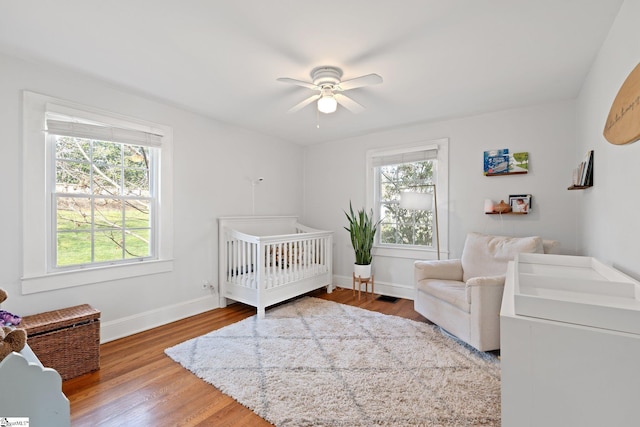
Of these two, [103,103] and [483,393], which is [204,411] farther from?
[103,103]

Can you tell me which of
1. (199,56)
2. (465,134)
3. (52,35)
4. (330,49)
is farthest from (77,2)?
(465,134)

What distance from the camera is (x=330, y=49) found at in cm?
195

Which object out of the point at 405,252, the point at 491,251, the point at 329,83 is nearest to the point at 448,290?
the point at 491,251

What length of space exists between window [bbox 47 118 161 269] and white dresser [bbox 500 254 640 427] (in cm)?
303

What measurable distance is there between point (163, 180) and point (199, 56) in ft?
4.56

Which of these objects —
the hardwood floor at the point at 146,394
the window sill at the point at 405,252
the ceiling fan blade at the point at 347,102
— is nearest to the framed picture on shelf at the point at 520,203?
the window sill at the point at 405,252

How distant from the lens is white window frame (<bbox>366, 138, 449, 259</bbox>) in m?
3.49

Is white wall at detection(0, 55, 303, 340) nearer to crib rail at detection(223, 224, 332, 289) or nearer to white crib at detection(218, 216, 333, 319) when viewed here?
white crib at detection(218, 216, 333, 319)

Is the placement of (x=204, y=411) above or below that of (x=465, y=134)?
below

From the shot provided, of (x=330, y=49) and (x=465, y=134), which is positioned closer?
(x=330, y=49)

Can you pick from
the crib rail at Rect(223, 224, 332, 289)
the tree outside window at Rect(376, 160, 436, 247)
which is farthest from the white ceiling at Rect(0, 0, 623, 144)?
the crib rail at Rect(223, 224, 332, 289)

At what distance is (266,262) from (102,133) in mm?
1949

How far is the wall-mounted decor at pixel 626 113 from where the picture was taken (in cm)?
131

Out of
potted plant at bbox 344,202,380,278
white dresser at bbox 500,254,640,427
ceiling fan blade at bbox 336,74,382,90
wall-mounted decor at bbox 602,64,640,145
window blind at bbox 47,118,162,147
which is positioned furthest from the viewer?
potted plant at bbox 344,202,380,278
